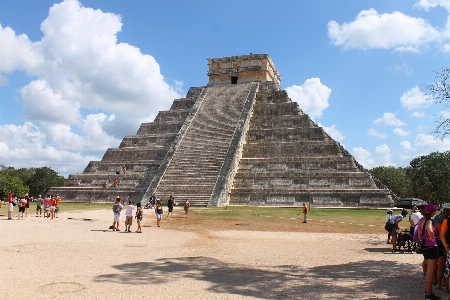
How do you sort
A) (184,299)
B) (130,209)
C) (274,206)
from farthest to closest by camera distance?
(274,206) → (130,209) → (184,299)

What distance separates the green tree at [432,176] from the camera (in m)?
40.9

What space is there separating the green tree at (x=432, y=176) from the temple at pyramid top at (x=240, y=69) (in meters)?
19.7

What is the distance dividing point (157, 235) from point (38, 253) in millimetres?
3876

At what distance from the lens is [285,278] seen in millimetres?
6379

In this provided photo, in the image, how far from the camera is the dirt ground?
5.51m

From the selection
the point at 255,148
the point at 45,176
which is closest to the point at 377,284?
the point at 255,148

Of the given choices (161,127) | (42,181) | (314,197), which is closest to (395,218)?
(314,197)

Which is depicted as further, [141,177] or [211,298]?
[141,177]

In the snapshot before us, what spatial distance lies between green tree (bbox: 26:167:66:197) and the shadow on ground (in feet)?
164

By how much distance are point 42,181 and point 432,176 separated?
152 ft

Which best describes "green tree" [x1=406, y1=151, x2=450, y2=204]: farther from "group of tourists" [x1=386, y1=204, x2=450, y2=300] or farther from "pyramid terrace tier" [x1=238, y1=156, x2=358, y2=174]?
"group of tourists" [x1=386, y1=204, x2=450, y2=300]

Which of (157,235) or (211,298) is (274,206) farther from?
(211,298)

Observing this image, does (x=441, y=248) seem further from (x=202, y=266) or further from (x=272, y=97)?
(x=272, y=97)

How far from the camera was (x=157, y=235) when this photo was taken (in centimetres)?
1152
